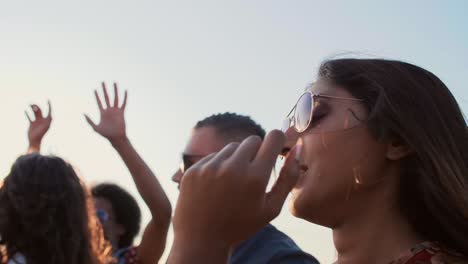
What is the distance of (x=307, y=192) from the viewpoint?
90.4 inches

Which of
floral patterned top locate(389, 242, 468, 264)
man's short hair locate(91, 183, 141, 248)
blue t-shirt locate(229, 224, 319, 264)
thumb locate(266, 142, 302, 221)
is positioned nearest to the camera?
thumb locate(266, 142, 302, 221)

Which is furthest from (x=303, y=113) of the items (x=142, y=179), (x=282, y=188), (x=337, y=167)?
(x=142, y=179)

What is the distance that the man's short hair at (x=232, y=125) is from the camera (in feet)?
14.1

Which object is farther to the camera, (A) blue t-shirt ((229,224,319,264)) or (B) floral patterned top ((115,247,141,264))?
(B) floral patterned top ((115,247,141,264))

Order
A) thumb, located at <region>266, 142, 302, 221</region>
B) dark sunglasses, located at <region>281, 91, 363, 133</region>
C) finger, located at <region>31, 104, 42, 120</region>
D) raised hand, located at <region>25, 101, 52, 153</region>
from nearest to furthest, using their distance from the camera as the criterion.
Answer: thumb, located at <region>266, 142, 302, 221</region> < dark sunglasses, located at <region>281, 91, 363, 133</region> < raised hand, located at <region>25, 101, 52, 153</region> < finger, located at <region>31, 104, 42, 120</region>

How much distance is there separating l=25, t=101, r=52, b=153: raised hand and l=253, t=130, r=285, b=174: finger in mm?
3672

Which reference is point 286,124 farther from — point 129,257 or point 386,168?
point 129,257

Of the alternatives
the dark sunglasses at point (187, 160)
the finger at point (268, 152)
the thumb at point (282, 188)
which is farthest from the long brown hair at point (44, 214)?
the finger at point (268, 152)

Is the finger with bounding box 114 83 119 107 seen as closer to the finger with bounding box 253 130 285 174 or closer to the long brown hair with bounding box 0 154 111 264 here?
the long brown hair with bounding box 0 154 111 264

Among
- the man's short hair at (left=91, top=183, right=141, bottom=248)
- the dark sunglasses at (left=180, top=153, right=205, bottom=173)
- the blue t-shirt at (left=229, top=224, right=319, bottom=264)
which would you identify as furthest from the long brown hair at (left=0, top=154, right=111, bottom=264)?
the man's short hair at (left=91, top=183, right=141, bottom=248)

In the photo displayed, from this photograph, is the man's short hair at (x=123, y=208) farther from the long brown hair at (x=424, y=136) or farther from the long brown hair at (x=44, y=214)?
the long brown hair at (x=424, y=136)

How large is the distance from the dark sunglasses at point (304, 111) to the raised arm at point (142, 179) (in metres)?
1.81

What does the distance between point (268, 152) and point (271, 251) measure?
6.35 ft

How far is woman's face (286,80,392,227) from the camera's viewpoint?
2.30 m
